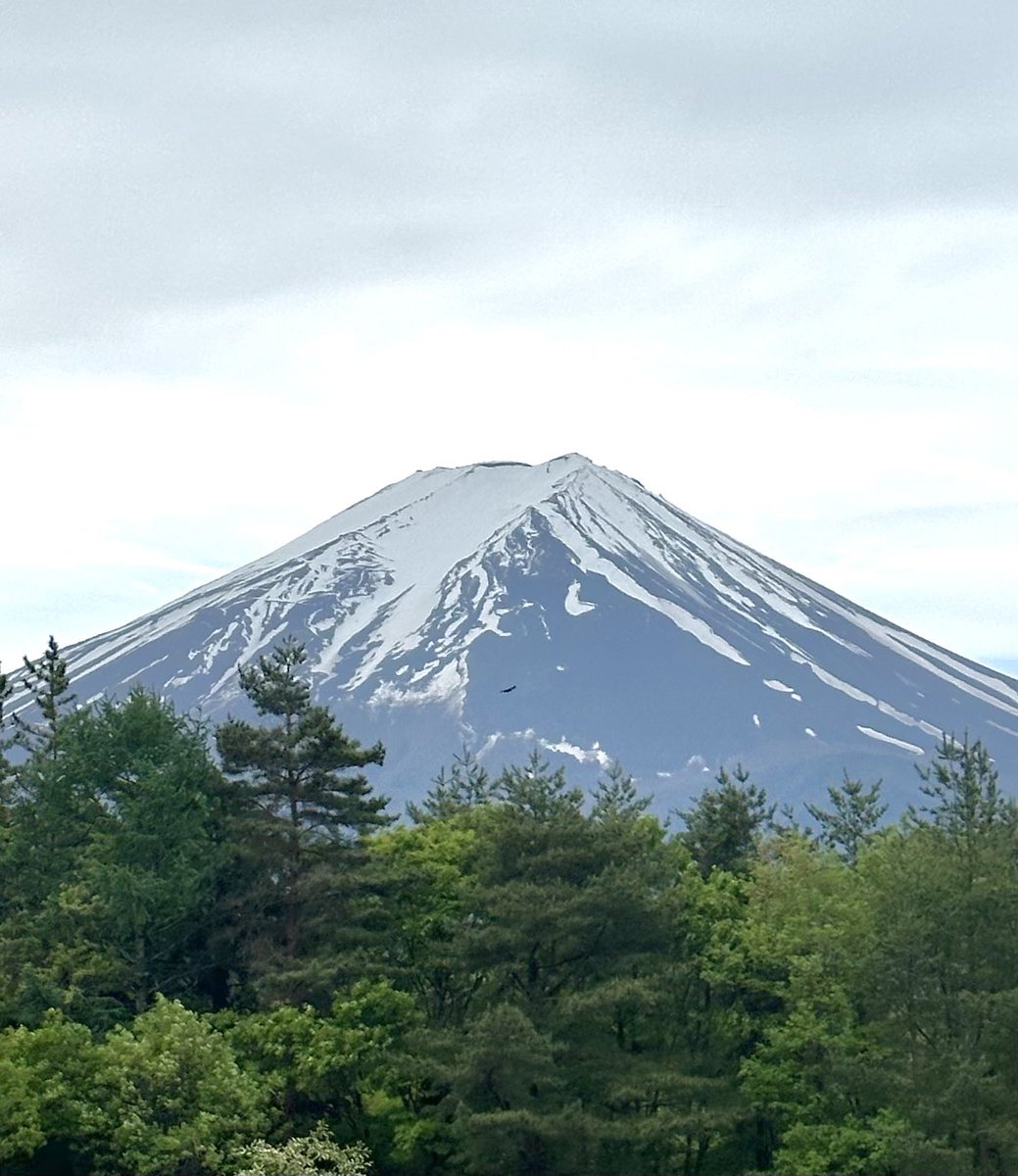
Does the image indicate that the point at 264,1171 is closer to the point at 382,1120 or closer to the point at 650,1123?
the point at 382,1120

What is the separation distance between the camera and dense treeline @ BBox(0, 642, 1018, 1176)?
128ft

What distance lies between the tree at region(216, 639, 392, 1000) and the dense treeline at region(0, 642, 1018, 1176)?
0.27 feet

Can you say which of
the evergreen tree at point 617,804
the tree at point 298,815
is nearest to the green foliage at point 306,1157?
the tree at point 298,815

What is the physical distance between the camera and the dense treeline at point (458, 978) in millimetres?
38875

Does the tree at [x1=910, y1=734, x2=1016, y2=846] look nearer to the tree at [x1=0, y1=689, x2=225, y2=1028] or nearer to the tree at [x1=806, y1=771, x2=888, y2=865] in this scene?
the tree at [x1=806, y1=771, x2=888, y2=865]

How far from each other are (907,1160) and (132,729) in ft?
73.3

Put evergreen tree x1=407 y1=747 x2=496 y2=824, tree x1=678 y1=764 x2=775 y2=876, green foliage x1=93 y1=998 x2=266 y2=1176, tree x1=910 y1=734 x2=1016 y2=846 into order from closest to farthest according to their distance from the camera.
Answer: green foliage x1=93 y1=998 x2=266 y2=1176, tree x1=910 y1=734 x2=1016 y2=846, tree x1=678 y1=764 x2=775 y2=876, evergreen tree x1=407 y1=747 x2=496 y2=824

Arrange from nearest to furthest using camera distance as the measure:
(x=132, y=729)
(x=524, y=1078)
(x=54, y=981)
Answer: (x=524, y=1078)
(x=54, y=981)
(x=132, y=729)

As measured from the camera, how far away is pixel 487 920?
44.4 m

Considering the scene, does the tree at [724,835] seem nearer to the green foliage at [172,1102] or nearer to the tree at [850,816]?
the tree at [850,816]

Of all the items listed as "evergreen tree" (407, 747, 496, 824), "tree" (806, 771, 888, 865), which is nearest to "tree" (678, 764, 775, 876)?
"evergreen tree" (407, 747, 496, 824)

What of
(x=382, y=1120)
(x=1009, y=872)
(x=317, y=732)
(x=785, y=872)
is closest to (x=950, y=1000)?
(x=1009, y=872)

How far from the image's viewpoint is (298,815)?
45219 millimetres

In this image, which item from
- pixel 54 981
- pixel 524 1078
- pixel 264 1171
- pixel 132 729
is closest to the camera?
pixel 264 1171
